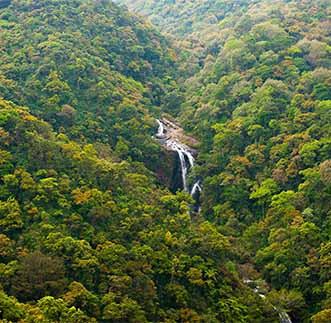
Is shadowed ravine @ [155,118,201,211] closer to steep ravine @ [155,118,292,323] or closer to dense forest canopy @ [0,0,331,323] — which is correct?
steep ravine @ [155,118,292,323]

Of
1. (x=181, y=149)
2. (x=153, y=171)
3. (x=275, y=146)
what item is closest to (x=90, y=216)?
(x=153, y=171)

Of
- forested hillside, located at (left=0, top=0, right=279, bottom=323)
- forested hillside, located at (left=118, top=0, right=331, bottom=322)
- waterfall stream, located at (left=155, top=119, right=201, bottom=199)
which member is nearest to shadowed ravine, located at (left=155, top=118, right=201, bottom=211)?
waterfall stream, located at (left=155, top=119, right=201, bottom=199)

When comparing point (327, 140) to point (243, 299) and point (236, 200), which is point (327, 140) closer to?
point (236, 200)

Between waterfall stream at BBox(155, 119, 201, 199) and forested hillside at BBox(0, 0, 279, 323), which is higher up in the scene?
forested hillside at BBox(0, 0, 279, 323)

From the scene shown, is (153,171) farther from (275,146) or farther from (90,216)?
(90,216)

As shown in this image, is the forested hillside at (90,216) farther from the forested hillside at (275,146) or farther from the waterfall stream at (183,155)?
the forested hillside at (275,146)

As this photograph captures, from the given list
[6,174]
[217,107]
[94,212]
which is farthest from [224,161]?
[6,174]

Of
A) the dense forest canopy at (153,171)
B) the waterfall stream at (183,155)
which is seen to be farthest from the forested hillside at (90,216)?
the waterfall stream at (183,155)
